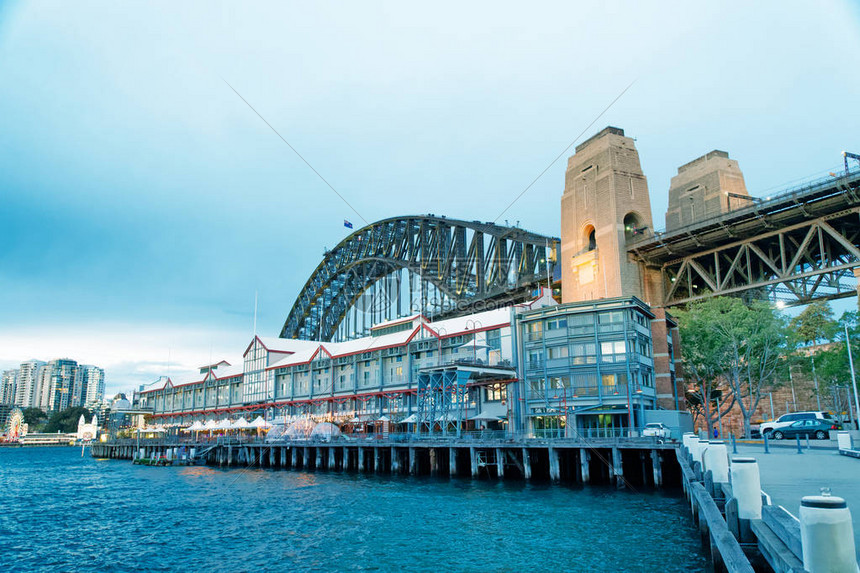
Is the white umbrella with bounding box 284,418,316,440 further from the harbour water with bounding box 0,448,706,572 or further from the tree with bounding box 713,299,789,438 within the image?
the tree with bounding box 713,299,789,438

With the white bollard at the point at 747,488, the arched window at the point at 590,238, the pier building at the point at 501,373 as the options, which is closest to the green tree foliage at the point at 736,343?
the pier building at the point at 501,373

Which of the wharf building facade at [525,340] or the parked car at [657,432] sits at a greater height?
the wharf building facade at [525,340]

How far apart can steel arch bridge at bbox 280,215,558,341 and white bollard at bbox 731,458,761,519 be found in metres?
66.9

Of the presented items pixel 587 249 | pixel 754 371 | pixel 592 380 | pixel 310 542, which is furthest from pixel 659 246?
pixel 310 542

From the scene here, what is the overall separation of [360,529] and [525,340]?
105ft

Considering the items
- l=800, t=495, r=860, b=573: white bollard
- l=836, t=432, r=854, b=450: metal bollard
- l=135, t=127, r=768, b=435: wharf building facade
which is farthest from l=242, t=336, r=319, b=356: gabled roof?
l=800, t=495, r=860, b=573: white bollard

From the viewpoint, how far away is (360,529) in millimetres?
31125

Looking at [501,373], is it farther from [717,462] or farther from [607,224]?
[717,462]

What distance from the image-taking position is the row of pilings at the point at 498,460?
4353 centimetres

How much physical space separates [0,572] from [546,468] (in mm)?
37156

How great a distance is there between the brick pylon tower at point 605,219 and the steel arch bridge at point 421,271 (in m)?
7.71

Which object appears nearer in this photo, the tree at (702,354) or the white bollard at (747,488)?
the white bollard at (747,488)

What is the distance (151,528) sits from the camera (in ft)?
114

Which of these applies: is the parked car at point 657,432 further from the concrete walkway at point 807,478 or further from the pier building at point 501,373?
the concrete walkway at point 807,478
